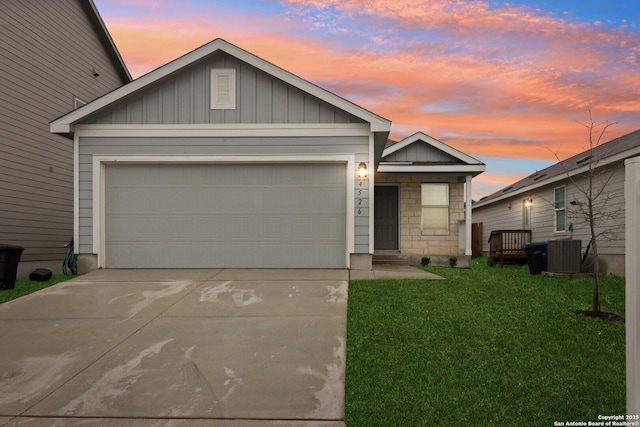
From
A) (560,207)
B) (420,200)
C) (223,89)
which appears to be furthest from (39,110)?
(560,207)

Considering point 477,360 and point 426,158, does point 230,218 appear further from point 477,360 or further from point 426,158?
point 426,158

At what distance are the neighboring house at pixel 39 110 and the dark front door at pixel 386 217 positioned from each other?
9.46m

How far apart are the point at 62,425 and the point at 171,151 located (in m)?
7.77

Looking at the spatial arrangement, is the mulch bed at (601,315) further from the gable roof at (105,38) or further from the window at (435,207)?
the gable roof at (105,38)

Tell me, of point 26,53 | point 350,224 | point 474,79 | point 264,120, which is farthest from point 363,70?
point 26,53

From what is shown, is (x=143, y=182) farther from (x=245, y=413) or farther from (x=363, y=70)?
(x=245, y=413)

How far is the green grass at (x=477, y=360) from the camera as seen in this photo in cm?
445

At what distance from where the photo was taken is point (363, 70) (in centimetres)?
1488

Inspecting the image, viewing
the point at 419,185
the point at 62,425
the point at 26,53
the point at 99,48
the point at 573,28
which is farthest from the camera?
the point at 99,48

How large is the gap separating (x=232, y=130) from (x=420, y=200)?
7.24 meters

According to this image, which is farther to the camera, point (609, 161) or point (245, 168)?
point (609, 161)

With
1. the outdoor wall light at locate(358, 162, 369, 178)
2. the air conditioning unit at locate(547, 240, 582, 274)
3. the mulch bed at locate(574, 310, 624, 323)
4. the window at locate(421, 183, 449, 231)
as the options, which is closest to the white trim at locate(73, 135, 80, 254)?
the outdoor wall light at locate(358, 162, 369, 178)

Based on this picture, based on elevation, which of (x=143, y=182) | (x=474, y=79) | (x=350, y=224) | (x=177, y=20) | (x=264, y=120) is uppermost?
(x=177, y=20)

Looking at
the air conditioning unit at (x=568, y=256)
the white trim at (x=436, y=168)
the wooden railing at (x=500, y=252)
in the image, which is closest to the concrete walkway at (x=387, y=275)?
the air conditioning unit at (x=568, y=256)
